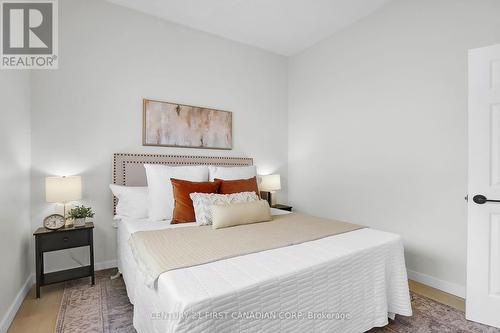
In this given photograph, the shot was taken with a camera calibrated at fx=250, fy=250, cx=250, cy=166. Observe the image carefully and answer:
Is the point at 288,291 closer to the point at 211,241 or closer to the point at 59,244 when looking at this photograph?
the point at 211,241

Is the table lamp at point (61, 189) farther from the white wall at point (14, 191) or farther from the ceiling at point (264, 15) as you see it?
the ceiling at point (264, 15)

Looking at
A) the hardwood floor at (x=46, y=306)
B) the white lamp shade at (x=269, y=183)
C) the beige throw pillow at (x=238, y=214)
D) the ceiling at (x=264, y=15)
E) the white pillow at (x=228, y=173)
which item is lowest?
the hardwood floor at (x=46, y=306)

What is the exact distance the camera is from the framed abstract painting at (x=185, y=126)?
2.98 m

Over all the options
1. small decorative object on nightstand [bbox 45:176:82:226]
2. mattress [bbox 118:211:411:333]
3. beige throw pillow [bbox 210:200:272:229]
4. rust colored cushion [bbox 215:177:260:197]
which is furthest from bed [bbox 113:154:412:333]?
rust colored cushion [bbox 215:177:260:197]

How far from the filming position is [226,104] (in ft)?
11.7

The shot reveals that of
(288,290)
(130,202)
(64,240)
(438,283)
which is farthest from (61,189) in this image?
(438,283)

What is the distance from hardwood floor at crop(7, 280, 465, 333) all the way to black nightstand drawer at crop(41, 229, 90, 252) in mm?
414

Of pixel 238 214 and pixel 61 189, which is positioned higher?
pixel 61 189

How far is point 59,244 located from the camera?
2.24 meters

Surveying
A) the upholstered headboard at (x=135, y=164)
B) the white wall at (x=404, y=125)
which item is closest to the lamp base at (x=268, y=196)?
the white wall at (x=404, y=125)

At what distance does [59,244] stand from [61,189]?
0.49 metres

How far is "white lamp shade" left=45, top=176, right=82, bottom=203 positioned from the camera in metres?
2.25

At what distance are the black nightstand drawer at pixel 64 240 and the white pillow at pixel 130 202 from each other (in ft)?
1.10

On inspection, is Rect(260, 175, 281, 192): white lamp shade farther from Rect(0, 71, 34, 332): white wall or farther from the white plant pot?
Rect(0, 71, 34, 332): white wall
